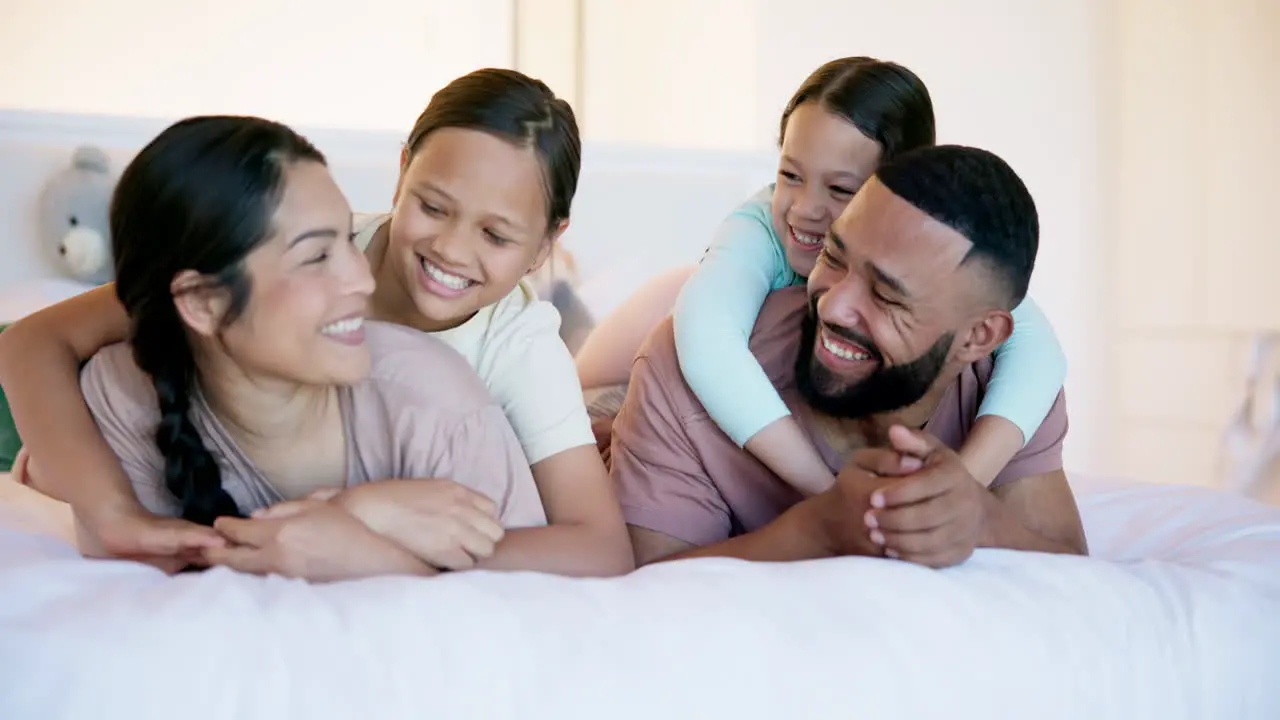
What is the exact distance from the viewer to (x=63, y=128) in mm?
2744

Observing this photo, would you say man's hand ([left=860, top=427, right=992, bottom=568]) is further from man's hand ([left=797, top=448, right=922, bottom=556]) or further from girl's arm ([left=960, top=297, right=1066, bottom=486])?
girl's arm ([left=960, top=297, right=1066, bottom=486])

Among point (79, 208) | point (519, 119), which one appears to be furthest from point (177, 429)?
point (79, 208)

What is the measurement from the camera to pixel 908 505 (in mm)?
1378

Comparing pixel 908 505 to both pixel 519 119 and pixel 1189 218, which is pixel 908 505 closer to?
pixel 519 119

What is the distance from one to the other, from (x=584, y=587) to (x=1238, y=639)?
0.71 metres

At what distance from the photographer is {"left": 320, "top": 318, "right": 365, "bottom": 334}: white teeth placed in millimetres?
1327

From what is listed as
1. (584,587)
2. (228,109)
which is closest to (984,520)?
(584,587)

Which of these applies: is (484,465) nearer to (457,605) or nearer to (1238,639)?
(457,605)

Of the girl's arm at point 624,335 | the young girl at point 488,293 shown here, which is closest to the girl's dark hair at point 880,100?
the young girl at point 488,293

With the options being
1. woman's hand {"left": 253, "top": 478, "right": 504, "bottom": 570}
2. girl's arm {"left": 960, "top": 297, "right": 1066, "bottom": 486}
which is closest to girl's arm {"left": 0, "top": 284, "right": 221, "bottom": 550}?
woman's hand {"left": 253, "top": 478, "right": 504, "bottom": 570}

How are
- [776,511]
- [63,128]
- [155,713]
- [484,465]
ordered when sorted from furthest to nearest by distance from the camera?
1. [63,128]
2. [776,511]
3. [484,465]
4. [155,713]

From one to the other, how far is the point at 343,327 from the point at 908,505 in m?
0.64

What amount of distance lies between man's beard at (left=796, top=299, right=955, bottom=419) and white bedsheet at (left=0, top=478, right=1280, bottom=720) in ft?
1.10

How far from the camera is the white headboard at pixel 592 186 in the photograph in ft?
8.95
